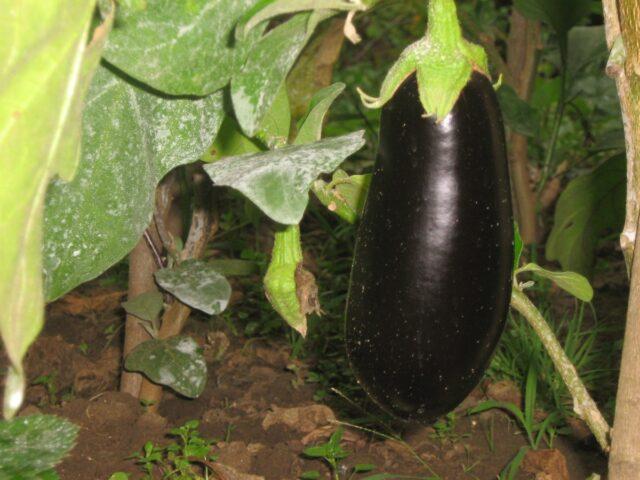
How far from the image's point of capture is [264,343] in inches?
71.4

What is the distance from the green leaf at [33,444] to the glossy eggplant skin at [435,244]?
1.64 ft

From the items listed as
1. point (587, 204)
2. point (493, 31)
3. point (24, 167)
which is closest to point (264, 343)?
point (587, 204)

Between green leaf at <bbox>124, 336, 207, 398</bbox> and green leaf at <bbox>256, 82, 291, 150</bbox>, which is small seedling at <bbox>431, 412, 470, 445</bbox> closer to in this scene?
green leaf at <bbox>124, 336, 207, 398</bbox>

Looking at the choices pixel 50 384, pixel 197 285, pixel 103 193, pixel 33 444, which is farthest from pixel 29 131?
pixel 50 384

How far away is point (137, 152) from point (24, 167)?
33 centimetres

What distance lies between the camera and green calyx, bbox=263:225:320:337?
2.30 feet

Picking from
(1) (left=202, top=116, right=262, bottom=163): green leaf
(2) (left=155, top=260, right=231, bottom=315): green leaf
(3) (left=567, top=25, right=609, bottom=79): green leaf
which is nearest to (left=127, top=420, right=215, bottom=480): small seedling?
(2) (left=155, top=260, right=231, bottom=315): green leaf

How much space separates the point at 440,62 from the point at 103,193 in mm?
242

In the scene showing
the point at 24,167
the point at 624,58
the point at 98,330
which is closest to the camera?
the point at 24,167

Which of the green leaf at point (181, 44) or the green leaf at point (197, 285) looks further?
the green leaf at point (197, 285)

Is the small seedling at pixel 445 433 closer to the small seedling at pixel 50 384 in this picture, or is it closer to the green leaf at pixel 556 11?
the small seedling at pixel 50 384

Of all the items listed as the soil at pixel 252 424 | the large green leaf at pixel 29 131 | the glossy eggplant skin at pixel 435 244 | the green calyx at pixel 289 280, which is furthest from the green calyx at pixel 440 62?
the soil at pixel 252 424

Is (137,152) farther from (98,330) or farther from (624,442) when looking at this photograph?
(98,330)

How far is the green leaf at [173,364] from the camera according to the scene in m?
1.34
